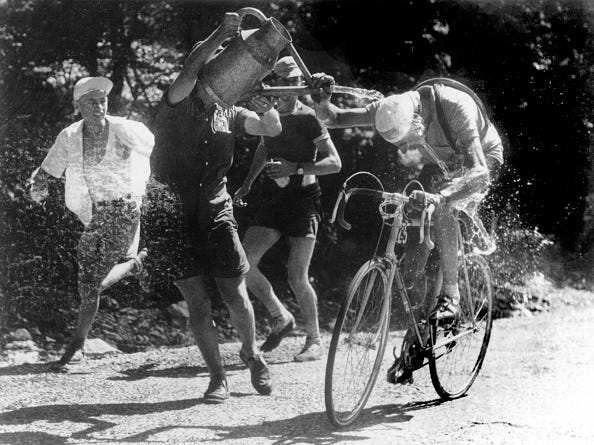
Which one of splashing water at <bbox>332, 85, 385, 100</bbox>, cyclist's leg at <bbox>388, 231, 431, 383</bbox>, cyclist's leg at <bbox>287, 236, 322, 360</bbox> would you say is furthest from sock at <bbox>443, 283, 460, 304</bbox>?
splashing water at <bbox>332, 85, 385, 100</bbox>

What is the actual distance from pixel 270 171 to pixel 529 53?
1900 mm

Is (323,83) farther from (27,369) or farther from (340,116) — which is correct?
(27,369)

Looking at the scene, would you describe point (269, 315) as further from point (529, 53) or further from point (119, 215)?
point (529, 53)

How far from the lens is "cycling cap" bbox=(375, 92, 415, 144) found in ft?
14.9

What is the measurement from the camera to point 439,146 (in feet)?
15.8

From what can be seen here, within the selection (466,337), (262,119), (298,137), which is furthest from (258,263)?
(466,337)

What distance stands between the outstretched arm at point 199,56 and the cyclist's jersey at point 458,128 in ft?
3.69

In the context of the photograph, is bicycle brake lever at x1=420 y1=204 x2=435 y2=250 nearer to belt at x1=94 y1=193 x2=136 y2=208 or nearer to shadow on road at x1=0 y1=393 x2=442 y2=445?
shadow on road at x1=0 y1=393 x2=442 y2=445

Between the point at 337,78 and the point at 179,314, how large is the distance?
163 cm

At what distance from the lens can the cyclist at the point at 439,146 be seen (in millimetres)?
4551

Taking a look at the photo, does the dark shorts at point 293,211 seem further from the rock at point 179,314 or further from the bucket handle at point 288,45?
the bucket handle at point 288,45

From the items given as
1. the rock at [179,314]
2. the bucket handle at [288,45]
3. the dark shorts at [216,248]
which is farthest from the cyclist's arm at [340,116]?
the rock at [179,314]

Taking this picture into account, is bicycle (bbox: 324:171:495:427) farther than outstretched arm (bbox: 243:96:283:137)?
No

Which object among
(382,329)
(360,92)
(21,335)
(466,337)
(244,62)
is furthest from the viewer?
(466,337)
